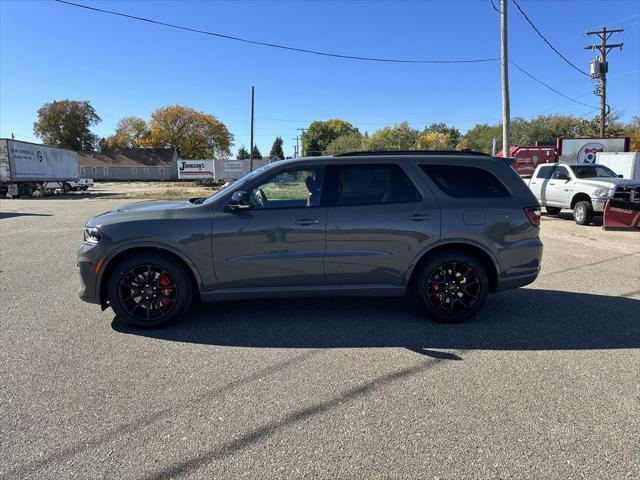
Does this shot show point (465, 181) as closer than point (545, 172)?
Yes

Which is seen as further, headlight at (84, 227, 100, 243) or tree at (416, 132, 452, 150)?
tree at (416, 132, 452, 150)

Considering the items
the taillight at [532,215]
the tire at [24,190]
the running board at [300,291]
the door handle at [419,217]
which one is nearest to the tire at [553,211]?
the taillight at [532,215]

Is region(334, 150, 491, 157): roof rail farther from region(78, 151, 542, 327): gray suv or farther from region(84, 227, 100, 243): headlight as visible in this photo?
region(84, 227, 100, 243): headlight

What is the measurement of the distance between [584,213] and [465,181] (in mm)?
10429

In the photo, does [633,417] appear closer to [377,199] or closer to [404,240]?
[404,240]

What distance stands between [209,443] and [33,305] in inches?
160

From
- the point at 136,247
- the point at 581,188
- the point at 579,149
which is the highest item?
the point at 579,149

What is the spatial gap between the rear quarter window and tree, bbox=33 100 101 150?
93198 mm

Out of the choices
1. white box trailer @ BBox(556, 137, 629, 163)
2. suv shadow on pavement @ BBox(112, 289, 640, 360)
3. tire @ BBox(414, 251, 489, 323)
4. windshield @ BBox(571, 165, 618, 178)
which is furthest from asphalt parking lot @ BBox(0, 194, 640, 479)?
white box trailer @ BBox(556, 137, 629, 163)

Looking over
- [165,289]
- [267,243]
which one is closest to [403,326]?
[267,243]

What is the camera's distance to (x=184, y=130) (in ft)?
280

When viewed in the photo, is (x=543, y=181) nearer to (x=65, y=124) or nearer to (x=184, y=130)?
(x=184, y=130)

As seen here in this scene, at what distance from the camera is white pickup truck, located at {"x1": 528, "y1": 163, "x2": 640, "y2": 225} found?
41.3 feet

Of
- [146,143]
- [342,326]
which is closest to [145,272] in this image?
[342,326]
